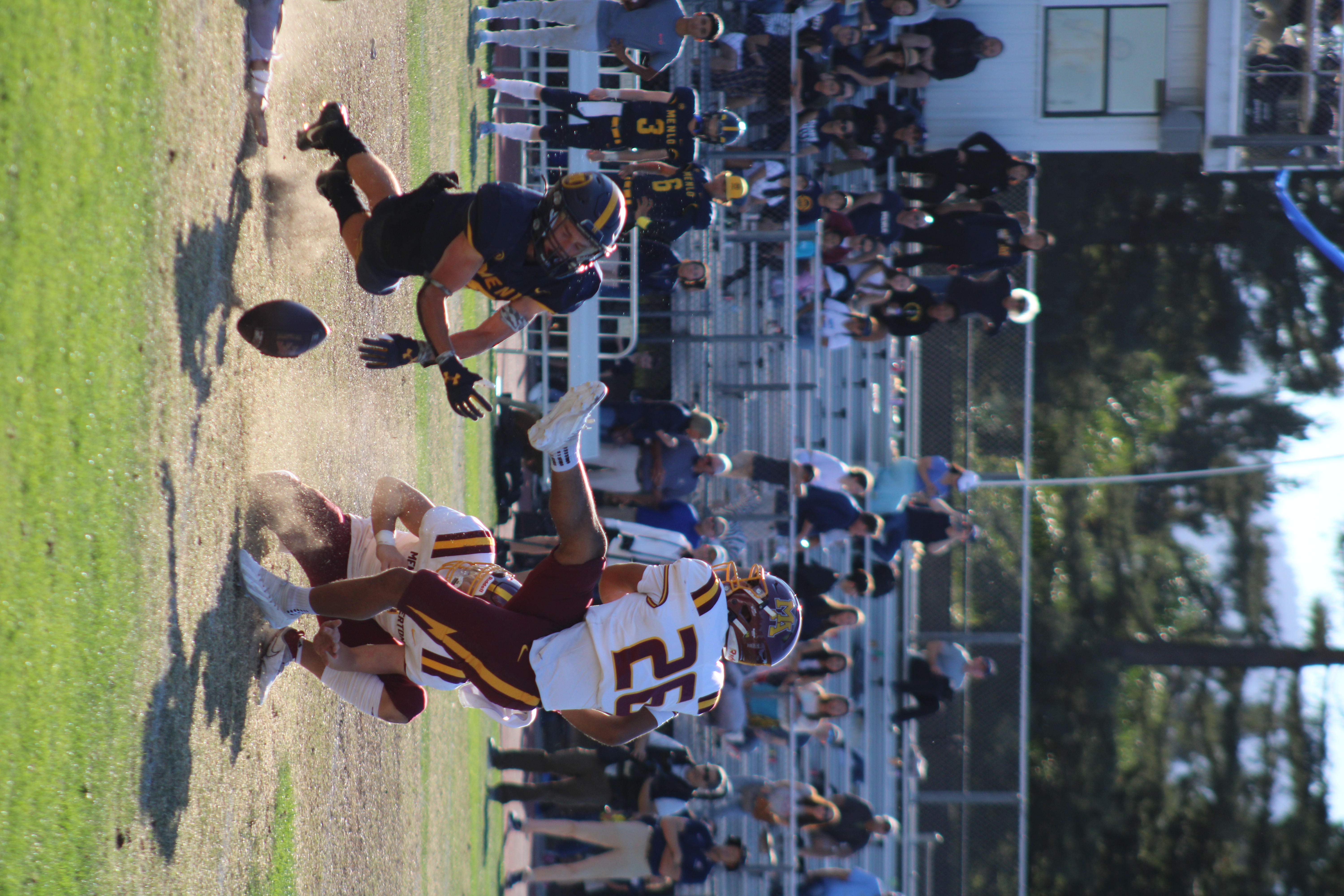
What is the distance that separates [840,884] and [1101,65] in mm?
10065

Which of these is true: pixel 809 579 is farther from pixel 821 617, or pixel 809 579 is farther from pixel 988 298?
pixel 988 298

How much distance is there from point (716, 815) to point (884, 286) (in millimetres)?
5764

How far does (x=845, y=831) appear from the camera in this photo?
35.0 ft

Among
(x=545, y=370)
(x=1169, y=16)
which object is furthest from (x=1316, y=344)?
(x=545, y=370)

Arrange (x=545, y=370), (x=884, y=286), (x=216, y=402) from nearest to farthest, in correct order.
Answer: (x=216, y=402) → (x=545, y=370) → (x=884, y=286)

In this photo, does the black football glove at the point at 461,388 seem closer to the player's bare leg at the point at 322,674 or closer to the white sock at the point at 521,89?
the player's bare leg at the point at 322,674

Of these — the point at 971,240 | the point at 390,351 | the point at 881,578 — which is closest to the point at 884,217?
the point at 971,240

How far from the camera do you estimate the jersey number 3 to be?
4531 millimetres

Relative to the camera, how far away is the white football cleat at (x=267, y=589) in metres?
4.60

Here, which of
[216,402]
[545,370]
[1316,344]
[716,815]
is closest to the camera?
[216,402]

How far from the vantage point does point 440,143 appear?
28.2 feet

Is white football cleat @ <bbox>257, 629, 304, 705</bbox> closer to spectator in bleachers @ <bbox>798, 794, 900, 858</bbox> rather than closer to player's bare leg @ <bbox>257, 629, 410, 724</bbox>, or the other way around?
player's bare leg @ <bbox>257, 629, 410, 724</bbox>

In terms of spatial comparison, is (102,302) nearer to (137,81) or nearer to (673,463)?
(137,81)

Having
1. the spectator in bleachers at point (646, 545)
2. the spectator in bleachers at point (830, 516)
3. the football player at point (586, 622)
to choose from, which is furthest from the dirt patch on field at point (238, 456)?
the spectator in bleachers at point (830, 516)
